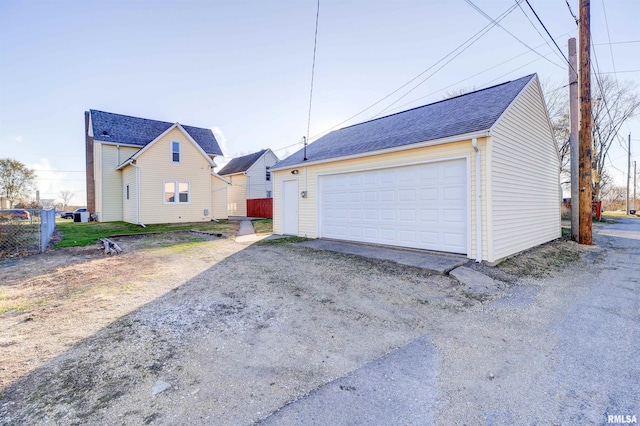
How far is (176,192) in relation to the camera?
1756 cm

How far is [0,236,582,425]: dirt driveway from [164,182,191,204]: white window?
10.9 metres

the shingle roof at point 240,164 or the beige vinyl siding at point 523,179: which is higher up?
the shingle roof at point 240,164

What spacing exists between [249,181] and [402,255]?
22741 millimetres

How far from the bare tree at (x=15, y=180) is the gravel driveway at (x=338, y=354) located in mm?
34991

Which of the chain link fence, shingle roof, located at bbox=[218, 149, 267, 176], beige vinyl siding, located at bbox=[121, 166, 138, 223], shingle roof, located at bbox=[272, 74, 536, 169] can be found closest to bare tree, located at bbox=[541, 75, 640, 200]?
shingle roof, located at bbox=[272, 74, 536, 169]

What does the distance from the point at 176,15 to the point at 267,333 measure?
38.2 feet

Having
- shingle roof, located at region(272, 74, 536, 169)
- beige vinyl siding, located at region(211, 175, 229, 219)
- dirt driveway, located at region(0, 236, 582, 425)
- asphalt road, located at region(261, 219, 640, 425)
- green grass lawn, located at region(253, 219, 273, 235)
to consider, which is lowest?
asphalt road, located at region(261, 219, 640, 425)

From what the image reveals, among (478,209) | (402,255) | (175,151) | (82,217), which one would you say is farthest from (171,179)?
(478,209)

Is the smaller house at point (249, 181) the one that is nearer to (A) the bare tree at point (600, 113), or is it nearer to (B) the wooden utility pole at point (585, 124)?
(B) the wooden utility pole at point (585, 124)

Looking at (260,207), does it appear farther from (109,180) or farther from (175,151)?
(109,180)

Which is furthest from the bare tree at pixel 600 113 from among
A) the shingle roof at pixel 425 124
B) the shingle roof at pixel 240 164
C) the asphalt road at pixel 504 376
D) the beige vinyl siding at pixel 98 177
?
the beige vinyl siding at pixel 98 177

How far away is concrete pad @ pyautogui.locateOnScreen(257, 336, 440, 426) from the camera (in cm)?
207

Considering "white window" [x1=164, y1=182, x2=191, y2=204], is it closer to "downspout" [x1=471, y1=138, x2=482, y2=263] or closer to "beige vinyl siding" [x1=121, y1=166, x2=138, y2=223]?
"beige vinyl siding" [x1=121, y1=166, x2=138, y2=223]

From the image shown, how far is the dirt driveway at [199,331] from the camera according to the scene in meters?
2.25
